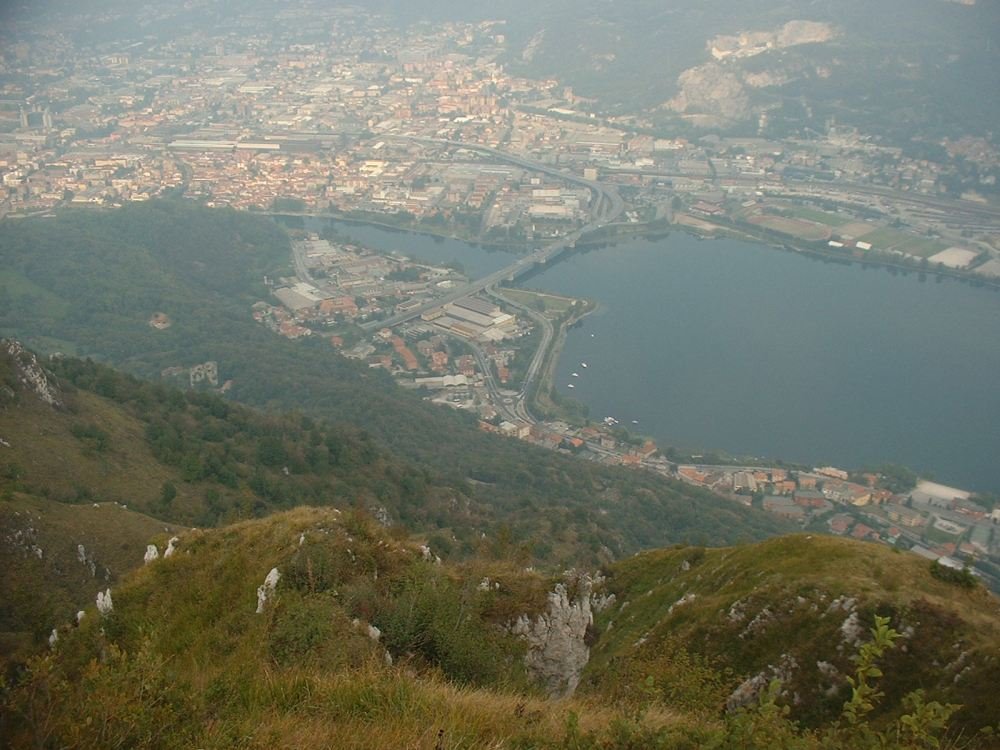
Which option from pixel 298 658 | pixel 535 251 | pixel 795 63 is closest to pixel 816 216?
A: pixel 535 251

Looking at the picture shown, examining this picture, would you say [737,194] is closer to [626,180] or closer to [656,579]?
[626,180]

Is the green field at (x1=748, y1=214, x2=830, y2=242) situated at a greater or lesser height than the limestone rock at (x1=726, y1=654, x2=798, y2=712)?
lesser

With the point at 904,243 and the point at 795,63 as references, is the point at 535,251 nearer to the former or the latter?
the point at 904,243

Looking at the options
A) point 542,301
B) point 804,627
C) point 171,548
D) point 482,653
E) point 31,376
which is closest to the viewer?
point 482,653

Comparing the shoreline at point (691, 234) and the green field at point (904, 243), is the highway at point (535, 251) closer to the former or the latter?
the shoreline at point (691, 234)

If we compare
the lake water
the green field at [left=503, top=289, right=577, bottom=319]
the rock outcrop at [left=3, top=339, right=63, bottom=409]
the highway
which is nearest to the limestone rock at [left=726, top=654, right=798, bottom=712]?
the rock outcrop at [left=3, top=339, right=63, bottom=409]

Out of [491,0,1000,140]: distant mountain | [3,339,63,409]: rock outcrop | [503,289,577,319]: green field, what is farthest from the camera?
[491,0,1000,140]: distant mountain

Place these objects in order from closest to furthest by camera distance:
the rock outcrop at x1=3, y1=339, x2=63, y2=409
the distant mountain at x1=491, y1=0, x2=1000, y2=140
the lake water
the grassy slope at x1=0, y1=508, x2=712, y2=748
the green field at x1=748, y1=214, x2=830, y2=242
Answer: the grassy slope at x1=0, y1=508, x2=712, y2=748, the rock outcrop at x1=3, y1=339, x2=63, y2=409, the lake water, the green field at x1=748, y1=214, x2=830, y2=242, the distant mountain at x1=491, y1=0, x2=1000, y2=140

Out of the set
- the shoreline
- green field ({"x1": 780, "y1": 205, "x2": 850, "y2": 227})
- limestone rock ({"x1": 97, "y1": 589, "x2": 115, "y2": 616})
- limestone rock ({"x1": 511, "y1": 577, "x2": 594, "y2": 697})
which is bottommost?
the shoreline

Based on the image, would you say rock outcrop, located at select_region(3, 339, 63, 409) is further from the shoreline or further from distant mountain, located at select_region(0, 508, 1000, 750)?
→ the shoreline
